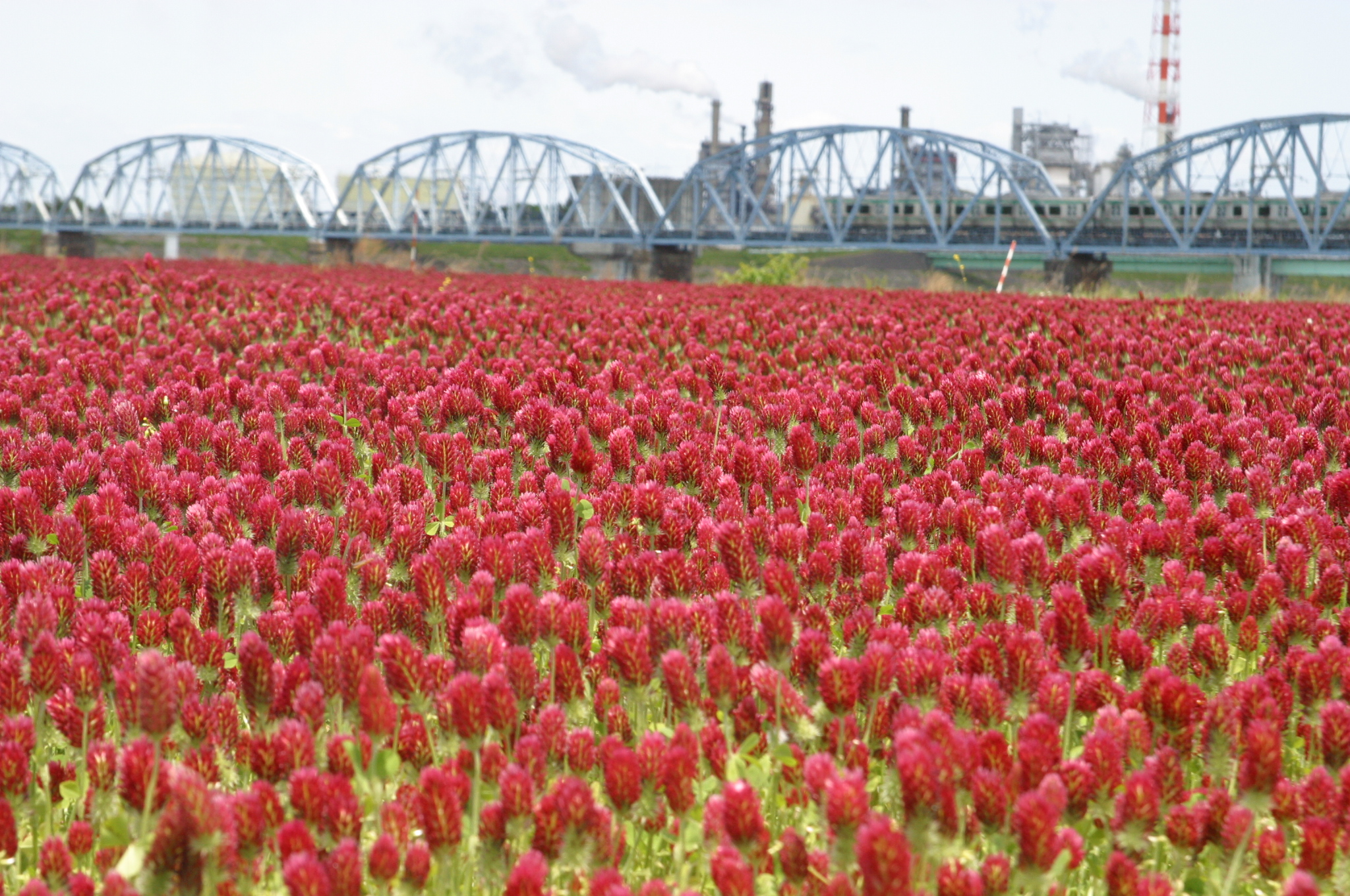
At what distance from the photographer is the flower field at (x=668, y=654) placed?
2150 millimetres

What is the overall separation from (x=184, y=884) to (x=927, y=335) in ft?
31.9

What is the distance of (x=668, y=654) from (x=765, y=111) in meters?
99.7

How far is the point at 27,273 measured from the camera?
20328 mm

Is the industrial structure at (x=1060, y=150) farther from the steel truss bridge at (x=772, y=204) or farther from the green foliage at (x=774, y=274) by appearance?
the green foliage at (x=774, y=274)

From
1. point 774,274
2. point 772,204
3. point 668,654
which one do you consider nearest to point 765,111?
point 772,204

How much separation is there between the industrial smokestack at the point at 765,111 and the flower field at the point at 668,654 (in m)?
95.3

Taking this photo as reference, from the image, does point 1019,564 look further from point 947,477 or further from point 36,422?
point 36,422

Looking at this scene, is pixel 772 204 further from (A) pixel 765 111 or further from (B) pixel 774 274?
(B) pixel 774 274

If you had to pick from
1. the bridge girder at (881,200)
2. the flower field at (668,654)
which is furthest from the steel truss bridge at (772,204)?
the flower field at (668,654)

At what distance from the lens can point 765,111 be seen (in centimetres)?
9838

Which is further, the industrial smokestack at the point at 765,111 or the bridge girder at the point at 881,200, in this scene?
the industrial smokestack at the point at 765,111

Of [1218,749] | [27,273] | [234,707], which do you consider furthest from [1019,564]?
[27,273]

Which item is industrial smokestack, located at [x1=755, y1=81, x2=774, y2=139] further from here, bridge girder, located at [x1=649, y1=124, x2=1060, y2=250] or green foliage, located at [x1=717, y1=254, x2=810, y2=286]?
green foliage, located at [x1=717, y1=254, x2=810, y2=286]

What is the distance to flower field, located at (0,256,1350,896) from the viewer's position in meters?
2.15
